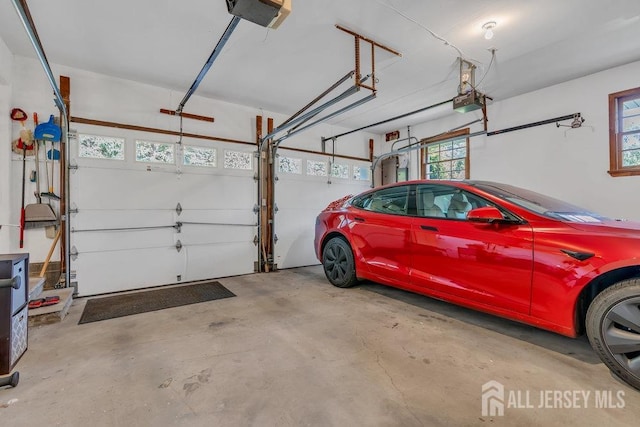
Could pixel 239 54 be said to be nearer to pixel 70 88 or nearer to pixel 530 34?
pixel 70 88

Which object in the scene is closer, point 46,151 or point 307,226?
point 46,151

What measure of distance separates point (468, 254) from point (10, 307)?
10.5 feet

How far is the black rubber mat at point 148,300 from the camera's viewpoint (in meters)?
2.93

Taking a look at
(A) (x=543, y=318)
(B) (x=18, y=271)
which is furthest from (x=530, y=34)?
(B) (x=18, y=271)

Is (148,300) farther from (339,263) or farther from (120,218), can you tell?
(339,263)

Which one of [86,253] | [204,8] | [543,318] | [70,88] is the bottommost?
[543,318]

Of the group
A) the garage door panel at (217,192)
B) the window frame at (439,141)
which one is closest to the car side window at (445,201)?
the window frame at (439,141)

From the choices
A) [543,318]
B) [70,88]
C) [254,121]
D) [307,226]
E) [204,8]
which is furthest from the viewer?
[307,226]

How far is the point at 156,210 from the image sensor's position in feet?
13.2

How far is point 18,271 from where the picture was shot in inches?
71.7

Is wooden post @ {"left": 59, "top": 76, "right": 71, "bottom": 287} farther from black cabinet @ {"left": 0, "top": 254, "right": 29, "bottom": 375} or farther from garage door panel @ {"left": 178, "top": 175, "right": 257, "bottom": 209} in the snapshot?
black cabinet @ {"left": 0, "top": 254, "right": 29, "bottom": 375}

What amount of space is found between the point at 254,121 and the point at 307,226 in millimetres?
2133

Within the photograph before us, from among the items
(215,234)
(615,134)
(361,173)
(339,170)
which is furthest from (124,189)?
(615,134)

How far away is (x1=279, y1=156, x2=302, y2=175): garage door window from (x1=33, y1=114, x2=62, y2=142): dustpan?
3.01 m
